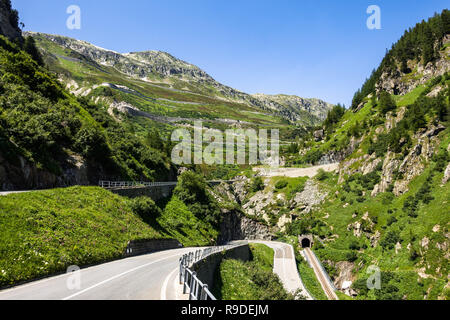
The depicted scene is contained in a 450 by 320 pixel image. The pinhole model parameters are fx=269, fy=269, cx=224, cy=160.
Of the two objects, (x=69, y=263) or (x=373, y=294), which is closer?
(x=69, y=263)

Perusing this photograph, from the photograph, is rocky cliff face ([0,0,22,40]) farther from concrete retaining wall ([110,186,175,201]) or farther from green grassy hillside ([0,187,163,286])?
green grassy hillside ([0,187,163,286])

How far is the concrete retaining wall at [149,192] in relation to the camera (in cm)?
3518

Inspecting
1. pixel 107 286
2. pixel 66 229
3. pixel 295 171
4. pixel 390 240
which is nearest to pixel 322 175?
pixel 295 171

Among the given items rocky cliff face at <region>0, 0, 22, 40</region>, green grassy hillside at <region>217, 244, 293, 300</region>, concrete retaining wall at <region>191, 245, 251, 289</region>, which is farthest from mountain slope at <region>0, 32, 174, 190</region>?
rocky cliff face at <region>0, 0, 22, 40</region>

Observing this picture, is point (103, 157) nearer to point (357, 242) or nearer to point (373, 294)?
point (373, 294)

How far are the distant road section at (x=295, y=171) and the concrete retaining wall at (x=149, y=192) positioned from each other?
212 feet

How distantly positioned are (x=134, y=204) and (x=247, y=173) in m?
91.2

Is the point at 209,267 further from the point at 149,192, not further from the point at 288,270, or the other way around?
the point at 288,270

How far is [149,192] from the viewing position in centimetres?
4278

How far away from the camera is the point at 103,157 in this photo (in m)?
41.3

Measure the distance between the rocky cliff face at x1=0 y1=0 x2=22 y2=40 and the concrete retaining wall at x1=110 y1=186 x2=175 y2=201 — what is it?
2545 inches

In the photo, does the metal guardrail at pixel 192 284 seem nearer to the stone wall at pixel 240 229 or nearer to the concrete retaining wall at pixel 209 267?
the concrete retaining wall at pixel 209 267

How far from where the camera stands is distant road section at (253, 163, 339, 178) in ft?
334
